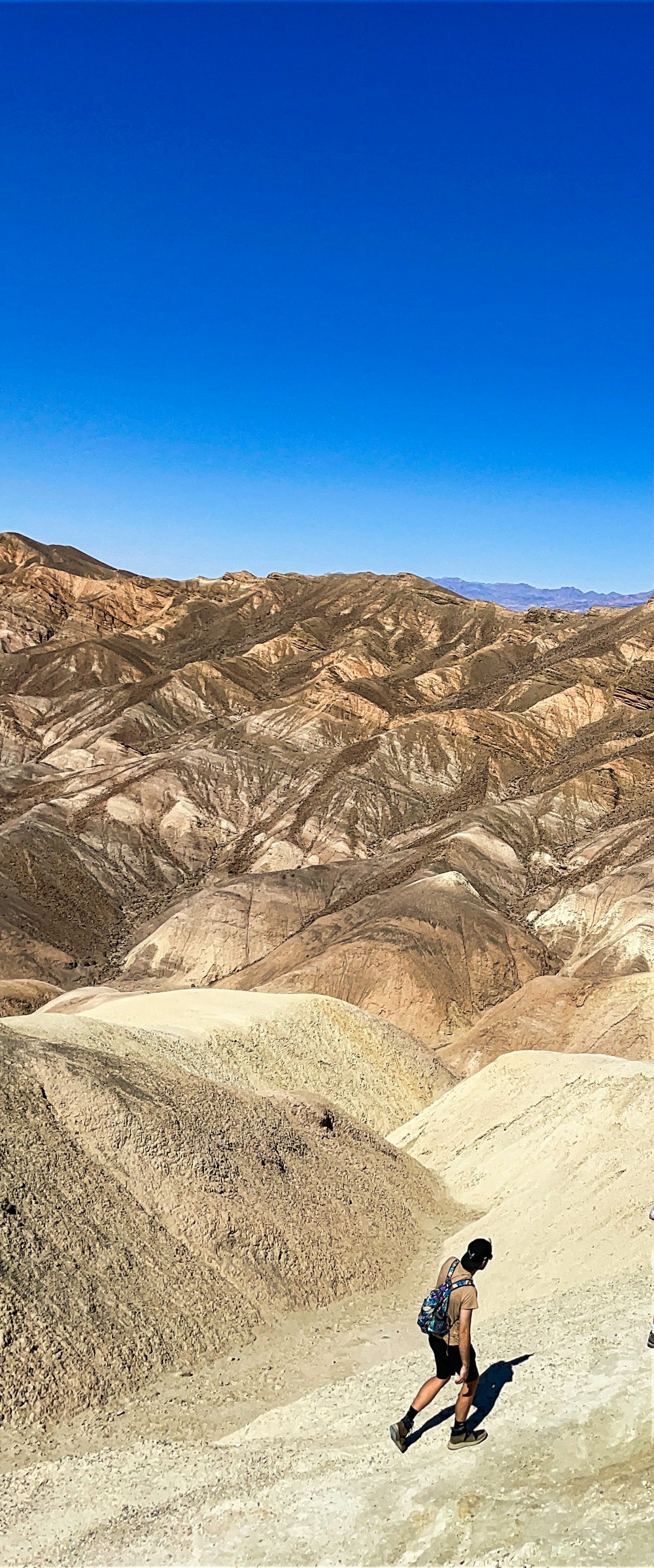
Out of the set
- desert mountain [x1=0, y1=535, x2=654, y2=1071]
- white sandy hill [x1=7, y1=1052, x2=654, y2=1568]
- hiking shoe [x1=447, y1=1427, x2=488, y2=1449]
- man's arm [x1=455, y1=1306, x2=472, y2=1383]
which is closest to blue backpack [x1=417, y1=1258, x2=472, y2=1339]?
man's arm [x1=455, y1=1306, x2=472, y2=1383]

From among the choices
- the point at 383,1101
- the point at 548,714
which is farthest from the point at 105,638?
the point at 383,1101

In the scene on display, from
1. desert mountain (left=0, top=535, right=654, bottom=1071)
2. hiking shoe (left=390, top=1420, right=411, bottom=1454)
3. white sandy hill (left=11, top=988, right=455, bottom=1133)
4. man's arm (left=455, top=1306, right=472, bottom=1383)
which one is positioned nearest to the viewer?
man's arm (left=455, top=1306, right=472, bottom=1383)

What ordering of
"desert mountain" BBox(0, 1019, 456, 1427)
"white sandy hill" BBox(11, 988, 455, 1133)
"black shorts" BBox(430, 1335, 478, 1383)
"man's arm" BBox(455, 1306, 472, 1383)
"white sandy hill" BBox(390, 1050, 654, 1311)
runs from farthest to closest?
"white sandy hill" BBox(11, 988, 455, 1133)
"white sandy hill" BBox(390, 1050, 654, 1311)
"desert mountain" BBox(0, 1019, 456, 1427)
"black shorts" BBox(430, 1335, 478, 1383)
"man's arm" BBox(455, 1306, 472, 1383)

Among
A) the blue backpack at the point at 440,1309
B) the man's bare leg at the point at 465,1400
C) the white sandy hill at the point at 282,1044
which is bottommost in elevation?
the white sandy hill at the point at 282,1044

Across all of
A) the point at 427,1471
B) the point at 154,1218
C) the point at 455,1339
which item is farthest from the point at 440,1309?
the point at 154,1218

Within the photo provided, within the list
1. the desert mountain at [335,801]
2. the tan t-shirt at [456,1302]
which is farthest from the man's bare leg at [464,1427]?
the desert mountain at [335,801]

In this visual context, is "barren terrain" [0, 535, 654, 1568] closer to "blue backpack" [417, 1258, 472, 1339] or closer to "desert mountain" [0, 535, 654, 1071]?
"desert mountain" [0, 535, 654, 1071]

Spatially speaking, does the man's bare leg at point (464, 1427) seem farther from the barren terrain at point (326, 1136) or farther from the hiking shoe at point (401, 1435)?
the hiking shoe at point (401, 1435)
